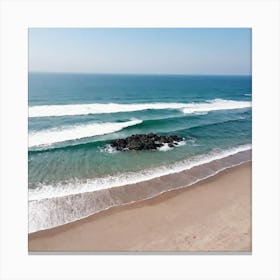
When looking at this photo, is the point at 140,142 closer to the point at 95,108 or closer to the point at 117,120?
the point at 117,120

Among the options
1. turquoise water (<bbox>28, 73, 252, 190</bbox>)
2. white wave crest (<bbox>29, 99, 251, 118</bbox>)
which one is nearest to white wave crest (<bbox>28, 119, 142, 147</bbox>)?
turquoise water (<bbox>28, 73, 252, 190</bbox>)

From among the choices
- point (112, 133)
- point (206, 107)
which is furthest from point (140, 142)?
point (206, 107)

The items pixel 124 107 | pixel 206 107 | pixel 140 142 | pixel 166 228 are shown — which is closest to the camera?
pixel 166 228

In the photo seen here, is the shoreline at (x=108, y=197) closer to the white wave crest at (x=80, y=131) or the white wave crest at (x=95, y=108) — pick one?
the white wave crest at (x=80, y=131)

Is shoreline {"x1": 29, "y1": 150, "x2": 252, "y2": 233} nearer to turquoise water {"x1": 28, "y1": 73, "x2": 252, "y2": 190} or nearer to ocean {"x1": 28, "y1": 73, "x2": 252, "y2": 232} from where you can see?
ocean {"x1": 28, "y1": 73, "x2": 252, "y2": 232}

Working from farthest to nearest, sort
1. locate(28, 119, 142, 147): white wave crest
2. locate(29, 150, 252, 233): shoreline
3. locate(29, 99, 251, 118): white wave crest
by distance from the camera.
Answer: locate(29, 99, 251, 118): white wave crest < locate(28, 119, 142, 147): white wave crest < locate(29, 150, 252, 233): shoreline

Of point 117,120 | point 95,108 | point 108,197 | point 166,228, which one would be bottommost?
point 166,228
